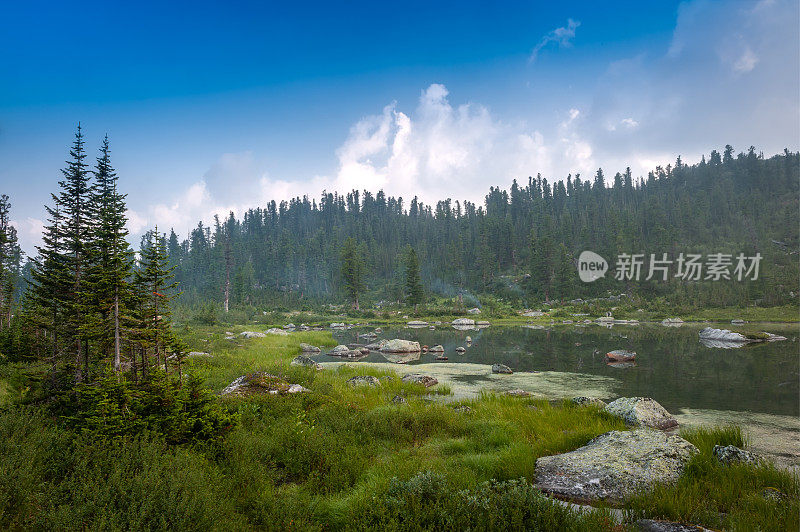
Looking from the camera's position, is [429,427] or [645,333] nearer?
[429,427]

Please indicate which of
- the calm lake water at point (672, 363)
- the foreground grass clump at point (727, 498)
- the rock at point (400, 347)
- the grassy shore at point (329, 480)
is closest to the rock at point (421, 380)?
the calm lake water at point (672, 363)

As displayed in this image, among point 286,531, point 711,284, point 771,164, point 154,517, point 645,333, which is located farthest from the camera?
point 771,164

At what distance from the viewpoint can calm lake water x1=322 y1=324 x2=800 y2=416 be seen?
16.2m

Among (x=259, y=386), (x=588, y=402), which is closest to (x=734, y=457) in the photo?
(x=588, y=402)

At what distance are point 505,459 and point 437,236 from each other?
133089mm

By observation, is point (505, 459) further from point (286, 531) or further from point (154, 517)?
point (154, 517)

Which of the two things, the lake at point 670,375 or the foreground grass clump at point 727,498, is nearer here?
the foreground grass clump at point 727,498

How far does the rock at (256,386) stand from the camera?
1302 centimetres

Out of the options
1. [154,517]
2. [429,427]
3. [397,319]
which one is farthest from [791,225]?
[154,517]

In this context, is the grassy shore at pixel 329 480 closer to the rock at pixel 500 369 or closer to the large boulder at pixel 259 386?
the large boulder at pixel 259 386

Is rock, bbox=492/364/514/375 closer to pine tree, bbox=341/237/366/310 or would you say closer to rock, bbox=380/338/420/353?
rock, bbox=380/338/420/353

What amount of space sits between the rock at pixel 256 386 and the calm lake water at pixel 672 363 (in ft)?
39.1

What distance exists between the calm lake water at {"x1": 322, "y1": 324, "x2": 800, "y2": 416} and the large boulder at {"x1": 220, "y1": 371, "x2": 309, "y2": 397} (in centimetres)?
1164

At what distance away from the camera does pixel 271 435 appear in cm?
941
